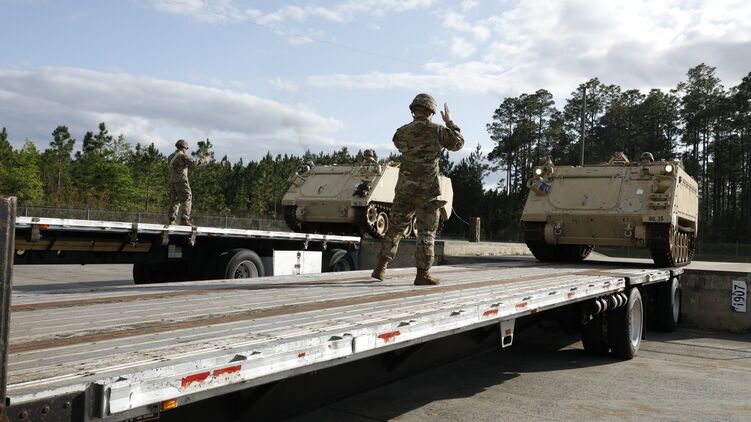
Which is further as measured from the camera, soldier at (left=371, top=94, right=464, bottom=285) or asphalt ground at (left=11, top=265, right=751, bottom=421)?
soldier at (left=371, top=94, right=464, bottom=285)

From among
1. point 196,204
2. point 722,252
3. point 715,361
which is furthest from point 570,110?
point 715,361

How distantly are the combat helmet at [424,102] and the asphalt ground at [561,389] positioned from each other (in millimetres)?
2596

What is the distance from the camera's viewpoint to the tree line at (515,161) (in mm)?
53594

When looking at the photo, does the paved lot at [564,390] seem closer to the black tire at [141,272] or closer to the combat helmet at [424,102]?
the combat helmet at [424,102]

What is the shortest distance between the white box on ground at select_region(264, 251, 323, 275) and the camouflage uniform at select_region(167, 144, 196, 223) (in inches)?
101

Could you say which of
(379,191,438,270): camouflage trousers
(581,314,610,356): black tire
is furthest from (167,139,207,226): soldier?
(581,314,610,356): black tire

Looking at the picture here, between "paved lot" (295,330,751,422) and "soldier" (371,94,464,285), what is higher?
"soldier" (371,94,464,285)

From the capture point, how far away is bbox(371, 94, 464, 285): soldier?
262 inches

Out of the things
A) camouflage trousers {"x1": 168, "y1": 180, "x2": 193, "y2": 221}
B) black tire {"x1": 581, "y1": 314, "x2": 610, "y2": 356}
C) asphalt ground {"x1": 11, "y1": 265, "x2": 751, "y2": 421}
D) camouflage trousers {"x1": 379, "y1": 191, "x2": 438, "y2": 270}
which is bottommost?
asphalt ground {"x1": 11, "y1": 265, "x2": 751, "y2": 421}

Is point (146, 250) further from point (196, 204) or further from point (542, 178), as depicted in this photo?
point (196, 204)

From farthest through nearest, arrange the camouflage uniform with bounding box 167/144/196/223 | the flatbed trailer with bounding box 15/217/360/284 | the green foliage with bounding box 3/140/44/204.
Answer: the green foliage with bounding box 3/140/44/204 → the camouflage uniform with bounding box 167/144/196/223 → the flatbed trailer with bounding box 15/217/360/284

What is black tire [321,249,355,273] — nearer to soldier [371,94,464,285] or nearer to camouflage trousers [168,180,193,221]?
camouflage trousers [168,180,193,221]

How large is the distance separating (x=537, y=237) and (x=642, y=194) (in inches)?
82.1

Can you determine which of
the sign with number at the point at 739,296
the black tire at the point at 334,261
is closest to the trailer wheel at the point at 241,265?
the black tire at the point at 334,261
